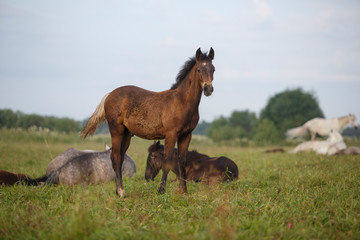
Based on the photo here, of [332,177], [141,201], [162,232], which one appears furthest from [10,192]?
[332,177]

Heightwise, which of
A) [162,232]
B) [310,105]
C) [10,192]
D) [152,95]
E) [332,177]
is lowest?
[10,192]

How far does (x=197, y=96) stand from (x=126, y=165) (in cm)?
425

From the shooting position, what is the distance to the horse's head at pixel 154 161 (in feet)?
26.2

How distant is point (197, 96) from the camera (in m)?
5.71

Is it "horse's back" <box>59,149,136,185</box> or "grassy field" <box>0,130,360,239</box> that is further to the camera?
"horse's back" <box>59,149,136,185</box>

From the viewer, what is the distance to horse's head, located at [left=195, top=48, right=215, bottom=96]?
5234 mm

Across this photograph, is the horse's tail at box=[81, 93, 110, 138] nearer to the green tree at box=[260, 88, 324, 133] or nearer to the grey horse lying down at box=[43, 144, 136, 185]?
the grey horse lying down at box=[43, 144, 136, 185]

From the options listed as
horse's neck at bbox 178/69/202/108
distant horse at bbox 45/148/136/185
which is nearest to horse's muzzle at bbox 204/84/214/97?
horse's neck at bbox 178/69/202/108

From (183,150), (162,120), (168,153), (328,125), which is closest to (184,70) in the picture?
(162,120)

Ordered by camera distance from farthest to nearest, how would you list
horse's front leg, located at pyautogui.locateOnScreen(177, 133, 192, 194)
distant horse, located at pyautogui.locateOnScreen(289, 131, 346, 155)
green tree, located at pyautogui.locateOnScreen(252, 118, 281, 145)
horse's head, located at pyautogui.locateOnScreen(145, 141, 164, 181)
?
1. green tree, located at pyautogui.locateOnScreen(252, 118, 281, 145)
2. distant horse, located at pyautogui.locateOnScreen(289, 131, 346, 155)
3. horse's head, located at pyautogui.locateOnScreen(145, 141, 164, 181)
4. horse's front leg, located at pyautogui.locateOnScreen(177, 133, 192, 194)

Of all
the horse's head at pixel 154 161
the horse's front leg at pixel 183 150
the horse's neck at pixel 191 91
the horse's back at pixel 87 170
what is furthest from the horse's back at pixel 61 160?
the horse's neck at pixel 191 91

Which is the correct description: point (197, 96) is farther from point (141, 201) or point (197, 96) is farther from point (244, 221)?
point (244, 221)

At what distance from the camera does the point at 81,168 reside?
7840 mm

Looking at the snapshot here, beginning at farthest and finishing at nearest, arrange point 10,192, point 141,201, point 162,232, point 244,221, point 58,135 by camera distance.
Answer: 1. point 58,135
2. point 10,192
3. point 141,201
4. point 244,221
5. point 162,232
